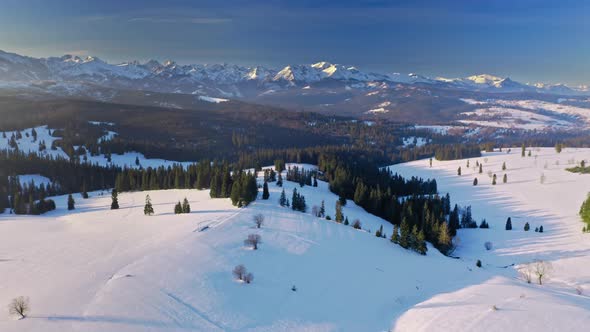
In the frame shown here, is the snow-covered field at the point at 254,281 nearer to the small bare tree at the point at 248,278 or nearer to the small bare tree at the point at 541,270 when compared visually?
the small bare tree at the point at 248,278

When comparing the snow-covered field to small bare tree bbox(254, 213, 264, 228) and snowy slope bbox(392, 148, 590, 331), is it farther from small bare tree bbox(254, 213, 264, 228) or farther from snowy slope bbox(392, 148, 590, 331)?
small bare tree bbox(254, 213, 264, 228)

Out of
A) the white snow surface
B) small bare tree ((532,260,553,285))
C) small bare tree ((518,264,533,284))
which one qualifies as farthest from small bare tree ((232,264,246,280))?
the white snow surface

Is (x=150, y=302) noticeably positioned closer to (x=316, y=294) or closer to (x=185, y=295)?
(x=185, y=295)

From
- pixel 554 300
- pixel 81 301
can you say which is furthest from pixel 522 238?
pixel 81 301

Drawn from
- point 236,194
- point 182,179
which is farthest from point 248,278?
point 182,179

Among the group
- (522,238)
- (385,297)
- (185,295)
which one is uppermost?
(185,295)
